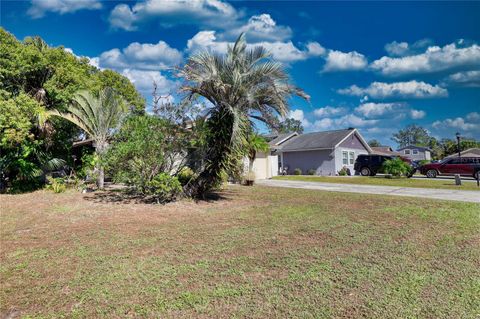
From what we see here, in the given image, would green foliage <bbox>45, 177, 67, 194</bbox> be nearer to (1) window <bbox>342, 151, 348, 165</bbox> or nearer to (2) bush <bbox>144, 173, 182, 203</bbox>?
(2) bush <bbox>144, 173, 182, 203</bbox>

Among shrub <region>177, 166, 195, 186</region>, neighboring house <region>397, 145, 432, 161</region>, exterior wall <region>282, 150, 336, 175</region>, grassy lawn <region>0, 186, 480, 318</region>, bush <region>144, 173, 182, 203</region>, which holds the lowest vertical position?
grassy lawn <region>0, 186, 480, 318</region>

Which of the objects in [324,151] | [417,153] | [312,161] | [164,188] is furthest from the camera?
[417,153]

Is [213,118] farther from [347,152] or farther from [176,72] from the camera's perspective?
[347,152]

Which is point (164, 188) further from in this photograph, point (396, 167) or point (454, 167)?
point (454, 167)

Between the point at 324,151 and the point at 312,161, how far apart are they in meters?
1.56

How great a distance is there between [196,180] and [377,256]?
22.0 ft

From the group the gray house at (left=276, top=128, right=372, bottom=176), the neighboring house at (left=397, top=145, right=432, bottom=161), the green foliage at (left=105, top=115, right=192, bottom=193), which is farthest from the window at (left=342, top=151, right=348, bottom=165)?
the neighboring house at (left=397, top=145, right=432, bottom=161)

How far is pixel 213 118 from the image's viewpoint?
10.2 meters

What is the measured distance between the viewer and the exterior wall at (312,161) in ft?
87.4

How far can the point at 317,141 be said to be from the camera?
2869 centimetres

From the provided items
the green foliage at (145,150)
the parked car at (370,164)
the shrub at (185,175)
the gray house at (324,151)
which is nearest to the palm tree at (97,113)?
the green foliage at (145,150)

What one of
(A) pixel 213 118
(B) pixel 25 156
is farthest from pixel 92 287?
(B) pixel 25 156

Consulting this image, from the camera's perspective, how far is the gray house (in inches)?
1043

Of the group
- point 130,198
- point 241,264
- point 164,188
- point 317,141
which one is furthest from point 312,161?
point 241,264
